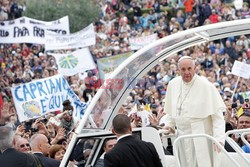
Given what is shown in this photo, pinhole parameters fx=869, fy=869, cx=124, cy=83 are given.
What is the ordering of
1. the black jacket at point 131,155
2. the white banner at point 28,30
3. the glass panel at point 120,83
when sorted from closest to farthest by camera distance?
1. the black jacket at point 131,155
2. the glass panel at point 120,83
3. the white banner at point 28,30

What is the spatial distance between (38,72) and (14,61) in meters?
2.99

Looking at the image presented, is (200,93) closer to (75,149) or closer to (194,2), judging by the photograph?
(75,149)

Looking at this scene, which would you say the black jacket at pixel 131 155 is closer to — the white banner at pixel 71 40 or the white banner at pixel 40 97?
the white banner at pixel 40 97

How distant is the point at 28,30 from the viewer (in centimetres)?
2625

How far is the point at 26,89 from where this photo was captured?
62.0 ft

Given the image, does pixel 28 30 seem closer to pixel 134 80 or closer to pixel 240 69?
pixel 240 69

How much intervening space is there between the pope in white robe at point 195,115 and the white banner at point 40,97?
750 centimetres

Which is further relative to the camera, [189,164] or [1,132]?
[189,164]

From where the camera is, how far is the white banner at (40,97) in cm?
1844

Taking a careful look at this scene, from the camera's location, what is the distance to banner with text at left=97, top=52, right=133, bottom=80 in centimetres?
2523

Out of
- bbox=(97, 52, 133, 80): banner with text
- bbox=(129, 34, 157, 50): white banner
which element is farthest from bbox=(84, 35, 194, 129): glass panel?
bbox=(129, 34, 157, 50): white banner

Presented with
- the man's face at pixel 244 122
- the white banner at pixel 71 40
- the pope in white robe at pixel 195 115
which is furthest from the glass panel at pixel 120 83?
the white banner at pixel 71 40

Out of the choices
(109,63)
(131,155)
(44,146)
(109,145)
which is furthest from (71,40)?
(131,155)

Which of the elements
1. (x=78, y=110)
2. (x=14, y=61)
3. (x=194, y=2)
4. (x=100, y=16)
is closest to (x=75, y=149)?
(x=78, y=110)
